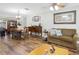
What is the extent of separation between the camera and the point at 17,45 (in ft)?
8.25

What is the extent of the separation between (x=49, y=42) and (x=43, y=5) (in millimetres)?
697

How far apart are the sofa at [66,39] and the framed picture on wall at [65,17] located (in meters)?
0.17

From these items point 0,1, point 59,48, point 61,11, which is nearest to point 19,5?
point 0,1

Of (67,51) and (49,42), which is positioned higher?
(49,42)

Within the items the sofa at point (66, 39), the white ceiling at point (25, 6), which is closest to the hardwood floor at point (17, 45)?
the sofa at point (66, 39)

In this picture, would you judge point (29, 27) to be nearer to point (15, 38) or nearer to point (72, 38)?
point (15, 38)

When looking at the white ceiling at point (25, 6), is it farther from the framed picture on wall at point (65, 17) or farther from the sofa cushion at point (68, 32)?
the sofa cushion at point (68, 32)

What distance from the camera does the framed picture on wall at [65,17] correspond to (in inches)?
97.4

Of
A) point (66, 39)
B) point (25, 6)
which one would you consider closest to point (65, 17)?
point (66, 39)

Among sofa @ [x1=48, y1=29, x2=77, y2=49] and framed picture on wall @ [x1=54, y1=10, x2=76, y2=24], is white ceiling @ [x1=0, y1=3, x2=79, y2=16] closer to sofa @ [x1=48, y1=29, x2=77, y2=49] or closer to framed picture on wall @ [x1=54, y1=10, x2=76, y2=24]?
framed picture on wall @ [x1=54, y1=10, x2=76, y2=24]

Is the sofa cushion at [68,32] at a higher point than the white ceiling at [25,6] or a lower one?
lower

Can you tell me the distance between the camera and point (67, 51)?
2.51 m

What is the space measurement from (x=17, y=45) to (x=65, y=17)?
3.38 ft

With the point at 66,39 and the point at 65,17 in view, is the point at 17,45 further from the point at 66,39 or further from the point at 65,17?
the point at 65,17
